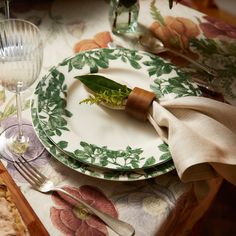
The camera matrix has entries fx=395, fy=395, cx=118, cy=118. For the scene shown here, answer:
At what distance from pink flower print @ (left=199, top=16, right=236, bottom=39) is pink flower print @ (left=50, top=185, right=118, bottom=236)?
0.52m

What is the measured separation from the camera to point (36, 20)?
0.89m

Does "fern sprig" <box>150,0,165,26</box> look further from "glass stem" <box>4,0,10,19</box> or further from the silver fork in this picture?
the silver fork

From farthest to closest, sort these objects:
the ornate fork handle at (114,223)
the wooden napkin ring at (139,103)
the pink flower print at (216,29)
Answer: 1. the pink flower print at (216,29)
2. the wooden napkin ring at (139,103)
3. the ornate fork handle at (114,223)

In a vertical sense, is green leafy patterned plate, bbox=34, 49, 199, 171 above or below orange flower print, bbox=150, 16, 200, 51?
below

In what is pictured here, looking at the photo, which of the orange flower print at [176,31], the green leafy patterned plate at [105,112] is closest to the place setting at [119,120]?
the green leafy patterned plate at [105,112]

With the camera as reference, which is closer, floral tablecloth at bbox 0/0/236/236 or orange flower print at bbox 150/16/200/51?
floral tablecloth at bbox 0/0/236/236

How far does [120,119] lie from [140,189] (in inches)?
5.4

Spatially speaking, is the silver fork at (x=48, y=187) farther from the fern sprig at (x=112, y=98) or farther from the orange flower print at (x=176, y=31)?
the orange flower print at (x=176, y=31)

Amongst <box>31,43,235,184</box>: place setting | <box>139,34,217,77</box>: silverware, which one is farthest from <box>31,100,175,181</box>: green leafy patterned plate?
<box>139,34,217,77</box>: silverware

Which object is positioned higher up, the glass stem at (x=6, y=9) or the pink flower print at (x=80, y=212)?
the glass stem at (x=6, y=9)

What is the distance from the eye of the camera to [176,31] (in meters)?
0.93

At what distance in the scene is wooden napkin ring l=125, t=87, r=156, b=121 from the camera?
659 mm

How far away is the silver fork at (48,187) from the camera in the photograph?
544 millimetres

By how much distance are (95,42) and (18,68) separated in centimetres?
30
